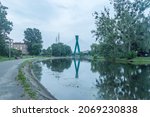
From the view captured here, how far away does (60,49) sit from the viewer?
364 feet

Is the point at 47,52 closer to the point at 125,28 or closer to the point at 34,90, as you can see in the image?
the point at 125,28

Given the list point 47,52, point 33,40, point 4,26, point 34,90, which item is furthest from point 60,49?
point 34,90

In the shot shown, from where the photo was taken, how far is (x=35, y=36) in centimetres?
11294

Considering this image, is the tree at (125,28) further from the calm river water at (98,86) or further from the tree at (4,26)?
the calm river water at (98,86)

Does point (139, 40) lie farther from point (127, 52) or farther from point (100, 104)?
point (100, 104)

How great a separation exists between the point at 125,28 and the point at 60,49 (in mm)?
54394

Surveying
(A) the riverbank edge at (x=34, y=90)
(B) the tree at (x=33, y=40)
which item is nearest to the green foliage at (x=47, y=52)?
(B) the tree at (x=33, y=40)

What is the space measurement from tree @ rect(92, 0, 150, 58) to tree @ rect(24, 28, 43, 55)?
45.8 meters

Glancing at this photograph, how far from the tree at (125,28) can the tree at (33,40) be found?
45.8 m

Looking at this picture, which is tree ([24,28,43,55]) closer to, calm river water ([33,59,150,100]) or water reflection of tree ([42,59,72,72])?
water reflection of tree ([42,59,72,72])

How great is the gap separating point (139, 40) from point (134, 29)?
136 inches

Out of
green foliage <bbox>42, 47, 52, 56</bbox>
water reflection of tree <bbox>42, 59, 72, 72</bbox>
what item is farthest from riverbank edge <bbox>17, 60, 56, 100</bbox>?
green foliage <bbox>42, 47, 52, 56</bbox>

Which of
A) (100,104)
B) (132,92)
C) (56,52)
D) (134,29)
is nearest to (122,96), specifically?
(132,92)

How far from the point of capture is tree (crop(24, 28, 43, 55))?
345ft
